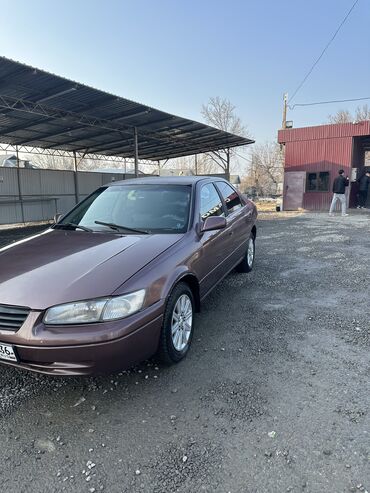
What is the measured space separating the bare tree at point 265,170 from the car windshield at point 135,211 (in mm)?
37300

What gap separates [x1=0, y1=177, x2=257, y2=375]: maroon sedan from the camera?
2254 mm

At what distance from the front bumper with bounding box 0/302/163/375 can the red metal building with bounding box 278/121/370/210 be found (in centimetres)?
1700

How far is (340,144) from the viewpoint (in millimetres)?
16719

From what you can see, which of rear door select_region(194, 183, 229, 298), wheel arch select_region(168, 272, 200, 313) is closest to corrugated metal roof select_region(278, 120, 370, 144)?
rear door select_region(194, 183, 229, 298)

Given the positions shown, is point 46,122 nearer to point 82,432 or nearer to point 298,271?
point 298,271

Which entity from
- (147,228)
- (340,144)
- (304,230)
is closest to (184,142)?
(340,144)

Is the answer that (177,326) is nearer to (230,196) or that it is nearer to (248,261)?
(230,196)

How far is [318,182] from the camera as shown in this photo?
1764cm

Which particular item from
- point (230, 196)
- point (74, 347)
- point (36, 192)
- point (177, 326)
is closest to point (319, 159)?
point (36, 192)

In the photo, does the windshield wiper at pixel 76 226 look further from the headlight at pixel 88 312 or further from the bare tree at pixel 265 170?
the bare tree at pixel 265 170

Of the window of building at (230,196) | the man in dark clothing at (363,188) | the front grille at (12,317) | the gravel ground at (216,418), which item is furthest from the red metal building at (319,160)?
the front grille at (12,317)

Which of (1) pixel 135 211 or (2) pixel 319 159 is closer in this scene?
(1) pixel 135 211

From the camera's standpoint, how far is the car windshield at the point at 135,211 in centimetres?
350

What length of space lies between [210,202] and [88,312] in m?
2.31
